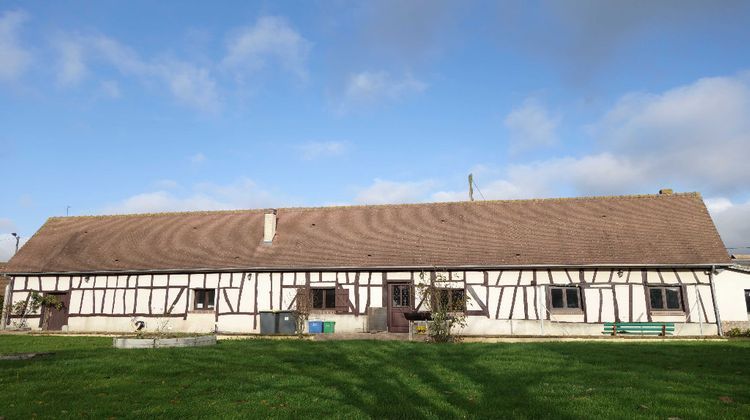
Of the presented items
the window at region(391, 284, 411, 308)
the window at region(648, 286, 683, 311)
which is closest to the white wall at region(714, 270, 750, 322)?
the window at region(648, 286, 683, 311)

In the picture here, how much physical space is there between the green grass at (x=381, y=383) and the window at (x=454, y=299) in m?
7.25

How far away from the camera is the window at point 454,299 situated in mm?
20500

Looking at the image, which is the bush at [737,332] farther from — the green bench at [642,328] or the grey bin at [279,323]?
the grey bin at [279,323]

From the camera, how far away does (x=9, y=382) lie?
8664 mm

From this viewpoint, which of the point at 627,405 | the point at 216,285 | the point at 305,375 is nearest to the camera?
the point at 627,405

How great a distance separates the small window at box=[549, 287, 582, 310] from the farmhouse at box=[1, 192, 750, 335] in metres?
0.04

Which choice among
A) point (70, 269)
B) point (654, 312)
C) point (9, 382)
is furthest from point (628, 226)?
point (70, 269)

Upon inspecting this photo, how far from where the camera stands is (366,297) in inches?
842

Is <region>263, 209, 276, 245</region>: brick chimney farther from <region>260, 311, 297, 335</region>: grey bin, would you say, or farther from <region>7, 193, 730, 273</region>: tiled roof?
Answer: <region>260, 311, 297, 335</region>: grey bin

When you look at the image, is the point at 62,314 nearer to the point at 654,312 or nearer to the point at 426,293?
the point at 426,293

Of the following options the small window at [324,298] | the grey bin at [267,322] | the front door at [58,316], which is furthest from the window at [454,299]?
the front door at [58,316]

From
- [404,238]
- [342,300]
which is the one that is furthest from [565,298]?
[342,300]

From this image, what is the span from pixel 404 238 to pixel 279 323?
6520mm

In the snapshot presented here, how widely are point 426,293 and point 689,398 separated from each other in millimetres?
13143
